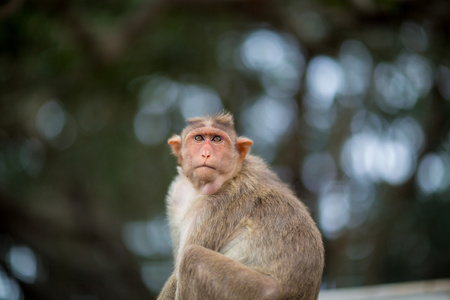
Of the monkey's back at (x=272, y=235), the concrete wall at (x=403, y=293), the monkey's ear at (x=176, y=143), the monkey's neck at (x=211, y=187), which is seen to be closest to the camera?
the monkey's back at (x=272, y=235)

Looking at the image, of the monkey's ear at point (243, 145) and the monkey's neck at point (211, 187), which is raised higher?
the monkey's ear at point (243, 145)

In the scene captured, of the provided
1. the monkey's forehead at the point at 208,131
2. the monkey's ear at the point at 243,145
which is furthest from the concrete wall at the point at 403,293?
the monkey's forehead at the point at 208,131

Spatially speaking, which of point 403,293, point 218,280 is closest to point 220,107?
point 403,293

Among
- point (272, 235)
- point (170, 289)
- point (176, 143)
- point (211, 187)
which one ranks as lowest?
point (170, 289)

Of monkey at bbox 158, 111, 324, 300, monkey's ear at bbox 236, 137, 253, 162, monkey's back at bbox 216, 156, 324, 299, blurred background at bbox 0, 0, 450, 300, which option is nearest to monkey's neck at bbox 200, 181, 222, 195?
monkey at bbox 158, 111, 324, 300

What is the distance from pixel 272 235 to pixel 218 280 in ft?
2.40

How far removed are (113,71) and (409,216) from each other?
31.4ft

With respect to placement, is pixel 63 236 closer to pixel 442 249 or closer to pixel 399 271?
pixel 399 271

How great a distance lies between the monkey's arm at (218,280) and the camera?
4438 millimetres

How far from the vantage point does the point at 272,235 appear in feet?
15.8

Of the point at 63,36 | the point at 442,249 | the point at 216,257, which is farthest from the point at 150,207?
the point at 216,257

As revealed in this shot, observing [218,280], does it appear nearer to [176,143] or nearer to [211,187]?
[211,187]

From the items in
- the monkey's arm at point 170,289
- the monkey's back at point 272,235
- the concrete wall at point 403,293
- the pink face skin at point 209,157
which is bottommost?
the concrete wall at point 403,293

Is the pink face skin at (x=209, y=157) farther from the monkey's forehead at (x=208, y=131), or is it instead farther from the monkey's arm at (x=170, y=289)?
the monkey's arm at (x=170, y=289)
